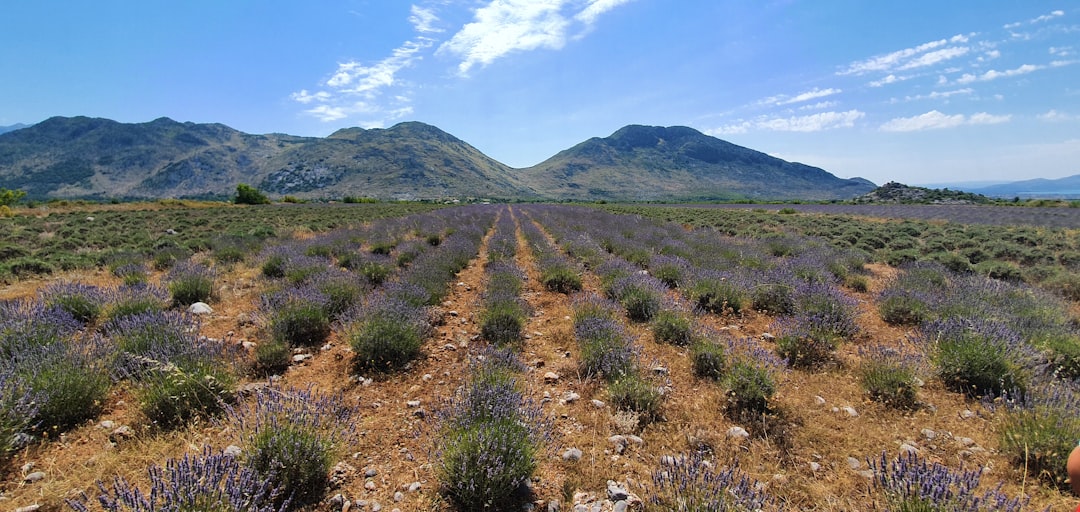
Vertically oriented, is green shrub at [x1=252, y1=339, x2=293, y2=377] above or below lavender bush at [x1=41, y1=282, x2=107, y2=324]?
below

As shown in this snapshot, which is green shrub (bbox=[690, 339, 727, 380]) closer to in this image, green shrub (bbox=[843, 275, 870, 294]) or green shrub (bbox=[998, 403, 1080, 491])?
green shrub (bbox=[998, 403, 1080, 491])

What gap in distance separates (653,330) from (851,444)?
2551mm

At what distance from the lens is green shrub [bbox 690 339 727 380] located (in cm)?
432

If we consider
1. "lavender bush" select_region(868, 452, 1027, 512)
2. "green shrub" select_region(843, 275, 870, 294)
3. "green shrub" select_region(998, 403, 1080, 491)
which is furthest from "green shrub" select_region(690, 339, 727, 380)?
"green shrub" select_region(843, 275, 870, 294)

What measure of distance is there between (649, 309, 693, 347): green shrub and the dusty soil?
35 cm

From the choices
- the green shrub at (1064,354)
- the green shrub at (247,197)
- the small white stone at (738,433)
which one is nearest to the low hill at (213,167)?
the green shrub at (247,197)

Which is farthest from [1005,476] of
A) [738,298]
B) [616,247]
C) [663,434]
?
[616,247]

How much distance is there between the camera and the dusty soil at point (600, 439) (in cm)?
275

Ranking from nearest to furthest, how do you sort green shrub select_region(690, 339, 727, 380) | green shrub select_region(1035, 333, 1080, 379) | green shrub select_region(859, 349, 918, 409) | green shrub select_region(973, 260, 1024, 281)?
green shrub select_region(859, 349, 918, 409)
green shrub select_region(1035, 333, 1080, 379)
green shrub select_region(690, 339, 727, 380)
green shrub select_region(973, 260, 1024, 281)

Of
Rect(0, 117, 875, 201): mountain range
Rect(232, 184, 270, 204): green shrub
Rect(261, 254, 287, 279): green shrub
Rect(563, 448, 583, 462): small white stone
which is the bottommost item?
Rect(563, 448, 583, 462): small white stone

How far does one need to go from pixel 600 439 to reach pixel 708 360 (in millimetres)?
1751

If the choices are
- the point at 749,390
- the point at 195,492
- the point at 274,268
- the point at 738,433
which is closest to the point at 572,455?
the point at 738,433

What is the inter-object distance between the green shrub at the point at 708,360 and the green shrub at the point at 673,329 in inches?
24.0

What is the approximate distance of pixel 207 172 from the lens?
163 meters
